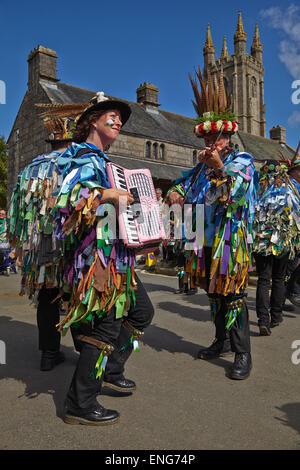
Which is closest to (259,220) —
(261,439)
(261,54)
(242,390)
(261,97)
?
(242,390)

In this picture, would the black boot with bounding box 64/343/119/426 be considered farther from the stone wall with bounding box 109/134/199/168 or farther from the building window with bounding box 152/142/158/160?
the building window with bounding box 152/142/158/160

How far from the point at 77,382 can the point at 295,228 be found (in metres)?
3.81

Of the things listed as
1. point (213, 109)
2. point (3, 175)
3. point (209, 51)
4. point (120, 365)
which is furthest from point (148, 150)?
point (209, 51)

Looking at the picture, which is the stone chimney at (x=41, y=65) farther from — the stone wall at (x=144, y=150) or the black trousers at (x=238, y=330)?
the black trousers at (x=238, y=330)

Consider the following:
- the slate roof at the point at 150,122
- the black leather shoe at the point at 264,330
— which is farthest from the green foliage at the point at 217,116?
the slate roof at the point at 150,122

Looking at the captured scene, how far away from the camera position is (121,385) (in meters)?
2.91

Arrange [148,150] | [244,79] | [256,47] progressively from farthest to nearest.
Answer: [256,47]
[244,79]
[148,150]

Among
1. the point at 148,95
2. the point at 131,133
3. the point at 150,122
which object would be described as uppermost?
the point at 148,95

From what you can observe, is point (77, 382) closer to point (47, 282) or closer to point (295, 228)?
point (47, 282)

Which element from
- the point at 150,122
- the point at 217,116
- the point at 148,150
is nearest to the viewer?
the point at 217,116

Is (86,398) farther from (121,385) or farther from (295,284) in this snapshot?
(295,284)

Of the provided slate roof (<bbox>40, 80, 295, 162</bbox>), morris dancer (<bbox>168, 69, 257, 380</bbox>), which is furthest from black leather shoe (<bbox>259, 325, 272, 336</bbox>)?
slate roof (<bbox>40, 80, 295, 162</bbox>)

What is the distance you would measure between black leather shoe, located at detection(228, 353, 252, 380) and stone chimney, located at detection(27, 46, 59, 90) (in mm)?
24001

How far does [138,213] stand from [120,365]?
4.00 ft
